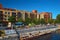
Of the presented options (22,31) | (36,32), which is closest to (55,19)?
(36,32)

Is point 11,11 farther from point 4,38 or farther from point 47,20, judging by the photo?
point 4,38

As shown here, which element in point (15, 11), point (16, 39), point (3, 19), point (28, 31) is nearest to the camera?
point (16, 39)

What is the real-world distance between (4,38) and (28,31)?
10.5 feet

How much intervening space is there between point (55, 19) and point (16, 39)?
13631 mm

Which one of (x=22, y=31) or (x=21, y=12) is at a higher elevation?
(x=21, y=12)

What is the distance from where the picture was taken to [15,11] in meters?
15.7

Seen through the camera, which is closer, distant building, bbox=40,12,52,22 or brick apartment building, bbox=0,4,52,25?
brick apartment building, bbox=0,4,52,25

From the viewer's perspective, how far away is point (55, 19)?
20.0 metres

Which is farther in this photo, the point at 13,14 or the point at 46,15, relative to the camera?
the point at 46,15

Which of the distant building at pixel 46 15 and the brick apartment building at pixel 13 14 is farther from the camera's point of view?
the distant building at pixel 46 15

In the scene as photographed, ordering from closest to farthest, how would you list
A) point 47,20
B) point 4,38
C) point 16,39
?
point 4,38
point 16,39
point 47,20

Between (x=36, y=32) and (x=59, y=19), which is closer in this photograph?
(x=36, y=32)

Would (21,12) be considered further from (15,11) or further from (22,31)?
(22,31)

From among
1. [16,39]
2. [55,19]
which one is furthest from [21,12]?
[16,39]
